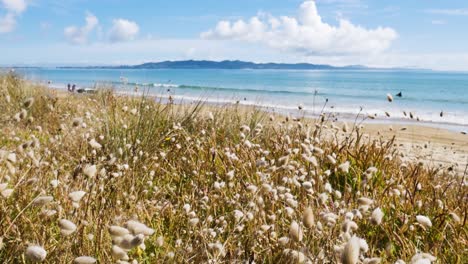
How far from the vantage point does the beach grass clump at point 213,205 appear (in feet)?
7.42

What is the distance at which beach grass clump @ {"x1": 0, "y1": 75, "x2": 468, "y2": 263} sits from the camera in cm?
226

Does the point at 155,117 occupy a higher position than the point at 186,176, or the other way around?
the point at 155,117

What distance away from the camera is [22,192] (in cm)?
323

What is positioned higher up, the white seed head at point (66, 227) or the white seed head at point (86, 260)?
the white seed head at point (66, 227)

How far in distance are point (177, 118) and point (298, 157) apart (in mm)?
2719

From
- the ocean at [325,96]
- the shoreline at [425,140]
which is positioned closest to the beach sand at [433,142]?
the shoreline at [425,140]

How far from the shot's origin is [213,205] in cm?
368

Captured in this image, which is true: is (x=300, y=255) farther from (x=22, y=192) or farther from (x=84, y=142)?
(x=84, y=142)

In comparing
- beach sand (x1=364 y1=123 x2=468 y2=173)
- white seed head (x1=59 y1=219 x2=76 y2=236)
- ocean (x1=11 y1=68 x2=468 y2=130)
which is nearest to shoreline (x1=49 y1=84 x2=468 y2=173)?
beach sand (x1=364 y1=123 x2=468 y2=173)

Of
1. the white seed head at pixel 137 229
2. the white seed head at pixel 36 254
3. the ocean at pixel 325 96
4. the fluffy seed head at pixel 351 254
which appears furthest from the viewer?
the ocean at pixel 325 96

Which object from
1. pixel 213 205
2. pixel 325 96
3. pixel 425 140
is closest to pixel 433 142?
pixel 425 140

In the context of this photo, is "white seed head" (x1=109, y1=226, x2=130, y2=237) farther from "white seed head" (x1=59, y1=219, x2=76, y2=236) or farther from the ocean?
the ocean

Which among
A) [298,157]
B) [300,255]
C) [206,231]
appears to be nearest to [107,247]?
Result: [206,231]

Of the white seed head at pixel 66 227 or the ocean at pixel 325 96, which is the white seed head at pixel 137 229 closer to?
the white seed head at pixel 66 227
